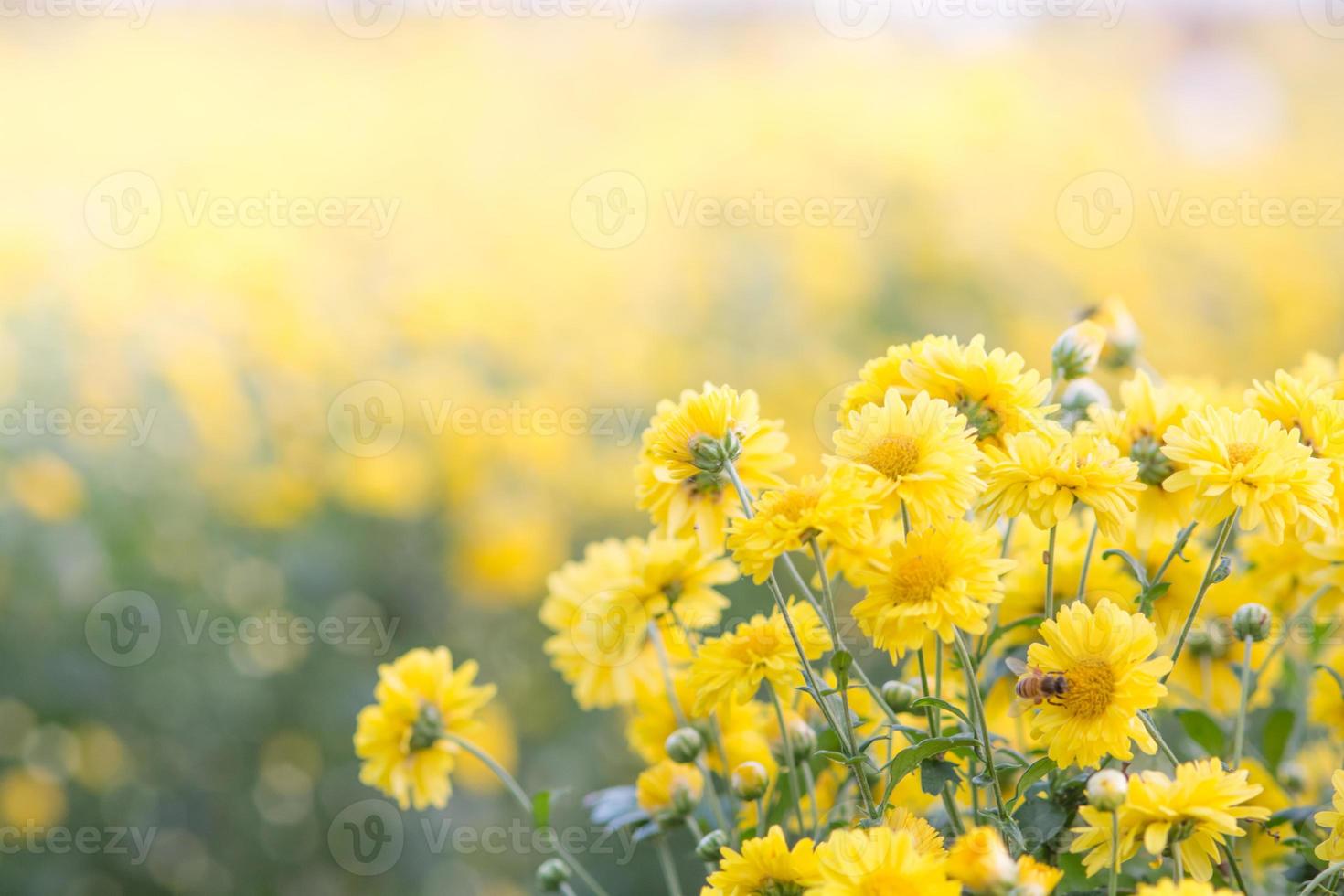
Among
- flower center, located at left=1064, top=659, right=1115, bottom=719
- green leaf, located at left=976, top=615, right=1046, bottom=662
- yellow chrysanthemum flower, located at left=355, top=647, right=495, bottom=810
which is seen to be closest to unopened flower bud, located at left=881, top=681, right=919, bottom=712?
green leaf, located at left=976, top=615, right=1046, bottom=662

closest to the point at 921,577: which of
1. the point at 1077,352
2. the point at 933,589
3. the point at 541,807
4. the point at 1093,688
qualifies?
the point at 933,589

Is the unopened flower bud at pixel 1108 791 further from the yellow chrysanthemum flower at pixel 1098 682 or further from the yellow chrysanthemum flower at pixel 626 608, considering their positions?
the yellow chrysanthemum flower at pixel 626 608

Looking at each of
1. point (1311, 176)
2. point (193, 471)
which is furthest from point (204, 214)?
point (1311, 176)

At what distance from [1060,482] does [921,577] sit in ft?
0.35

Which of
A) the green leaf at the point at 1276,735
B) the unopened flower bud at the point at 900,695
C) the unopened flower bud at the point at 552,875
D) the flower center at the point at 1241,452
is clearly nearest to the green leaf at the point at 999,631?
the unopened flower bud at the point at 900,695

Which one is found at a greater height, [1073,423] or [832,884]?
[1073,423]

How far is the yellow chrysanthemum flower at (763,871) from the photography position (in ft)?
2.43

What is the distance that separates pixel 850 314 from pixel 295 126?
6.46ft

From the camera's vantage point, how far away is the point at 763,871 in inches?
29.5

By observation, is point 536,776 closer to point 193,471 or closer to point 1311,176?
point 193,471

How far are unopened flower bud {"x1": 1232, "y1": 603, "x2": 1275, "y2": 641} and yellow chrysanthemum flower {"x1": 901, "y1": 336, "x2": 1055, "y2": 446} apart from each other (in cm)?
23

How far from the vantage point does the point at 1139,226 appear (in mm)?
4020

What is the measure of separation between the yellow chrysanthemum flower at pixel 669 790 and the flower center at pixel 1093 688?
13.5 inches

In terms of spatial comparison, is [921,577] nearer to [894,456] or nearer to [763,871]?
[894,456]
